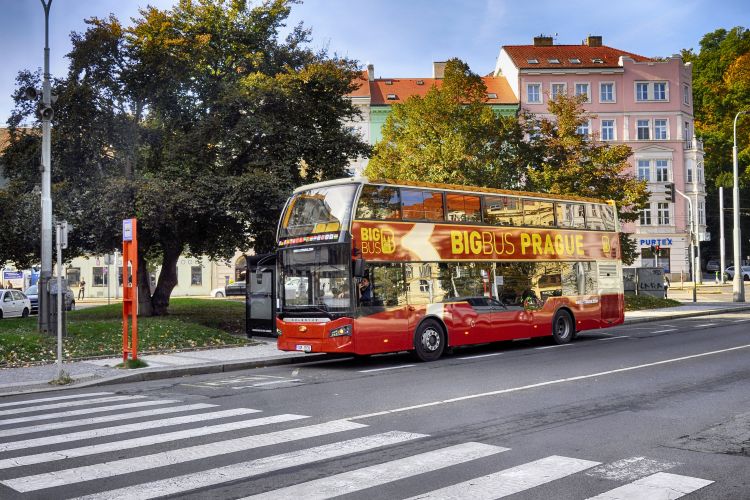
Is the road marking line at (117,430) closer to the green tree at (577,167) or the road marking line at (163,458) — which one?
the road marking line at (163,458)

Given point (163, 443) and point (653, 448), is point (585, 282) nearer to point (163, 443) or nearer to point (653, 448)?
point (653, 448)

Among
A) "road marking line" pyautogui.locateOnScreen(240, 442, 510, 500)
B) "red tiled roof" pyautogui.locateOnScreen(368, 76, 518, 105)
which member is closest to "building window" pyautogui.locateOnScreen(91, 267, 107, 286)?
"red tiled roof" pyautogui.locateOnScreen(368, 76, 518, 105)

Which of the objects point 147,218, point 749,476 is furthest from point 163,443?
point 147,218

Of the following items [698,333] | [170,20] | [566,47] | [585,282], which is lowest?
[698,333]

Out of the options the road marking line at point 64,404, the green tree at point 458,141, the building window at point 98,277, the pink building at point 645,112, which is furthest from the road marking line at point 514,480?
the pink building at point 645,112

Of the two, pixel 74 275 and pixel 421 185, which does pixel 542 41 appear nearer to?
pixel 74 275

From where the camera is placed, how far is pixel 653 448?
274 inches

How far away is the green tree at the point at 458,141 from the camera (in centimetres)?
3519

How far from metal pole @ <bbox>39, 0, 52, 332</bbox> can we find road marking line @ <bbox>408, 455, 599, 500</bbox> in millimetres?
15468

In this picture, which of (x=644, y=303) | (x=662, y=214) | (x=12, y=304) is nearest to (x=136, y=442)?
(x=12, y=304)

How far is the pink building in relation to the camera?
220 feet

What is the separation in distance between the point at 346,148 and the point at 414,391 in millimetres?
15854

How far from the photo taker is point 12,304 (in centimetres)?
3288

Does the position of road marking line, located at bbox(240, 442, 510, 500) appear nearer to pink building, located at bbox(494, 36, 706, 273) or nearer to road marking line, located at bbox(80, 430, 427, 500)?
road marking line, located at bbox(80, 430, 427, 500)
